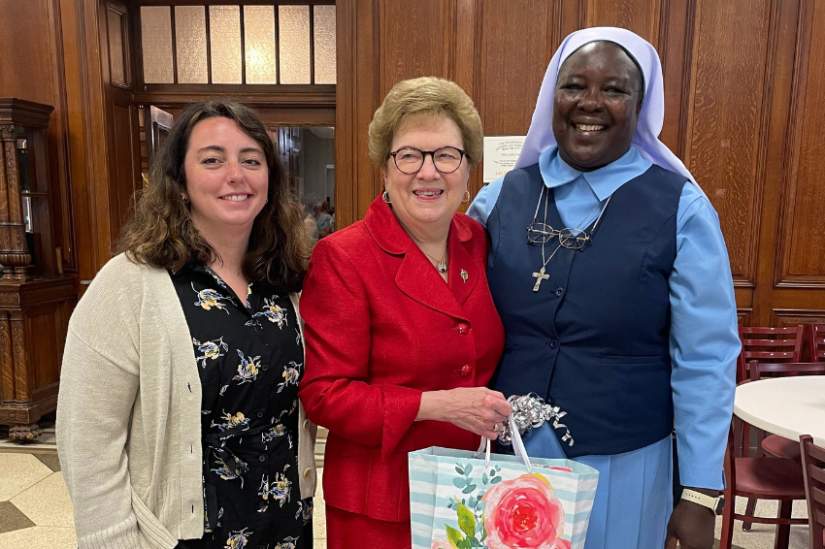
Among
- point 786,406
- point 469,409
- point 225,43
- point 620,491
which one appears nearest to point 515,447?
point 469,409

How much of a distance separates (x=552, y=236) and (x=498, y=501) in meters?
0.59

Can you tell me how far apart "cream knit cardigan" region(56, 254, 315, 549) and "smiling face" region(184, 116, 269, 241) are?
0.63 feet

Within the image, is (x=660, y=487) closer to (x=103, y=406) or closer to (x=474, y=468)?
(x=474, y=468)

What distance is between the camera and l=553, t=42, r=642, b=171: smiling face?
4.20ft

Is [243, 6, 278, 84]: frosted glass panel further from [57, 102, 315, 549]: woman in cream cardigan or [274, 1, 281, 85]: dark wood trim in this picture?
[57, 102, 315, 549]: woman in cream cardigan

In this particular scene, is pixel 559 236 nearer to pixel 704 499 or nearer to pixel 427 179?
pixel 427 179

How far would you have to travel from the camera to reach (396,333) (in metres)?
1.29

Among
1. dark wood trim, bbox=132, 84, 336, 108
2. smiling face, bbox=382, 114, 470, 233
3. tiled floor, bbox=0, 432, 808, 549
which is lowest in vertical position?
tiled floor, bbox=0, 432, 808, 549

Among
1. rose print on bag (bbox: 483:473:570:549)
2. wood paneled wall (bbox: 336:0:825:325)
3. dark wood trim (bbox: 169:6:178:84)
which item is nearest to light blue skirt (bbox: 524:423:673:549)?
rose print on bag (bbox: 483:473:570:549)

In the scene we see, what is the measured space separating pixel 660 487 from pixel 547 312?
1.59ft

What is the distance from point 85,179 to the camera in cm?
425

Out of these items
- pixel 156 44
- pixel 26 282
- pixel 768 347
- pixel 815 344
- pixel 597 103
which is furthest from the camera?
pixel 156 44

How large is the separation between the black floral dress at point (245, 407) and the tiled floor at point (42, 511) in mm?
1607

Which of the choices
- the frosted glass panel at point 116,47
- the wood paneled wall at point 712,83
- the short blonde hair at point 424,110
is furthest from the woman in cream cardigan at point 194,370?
the frosted glass panel at point 116,47
